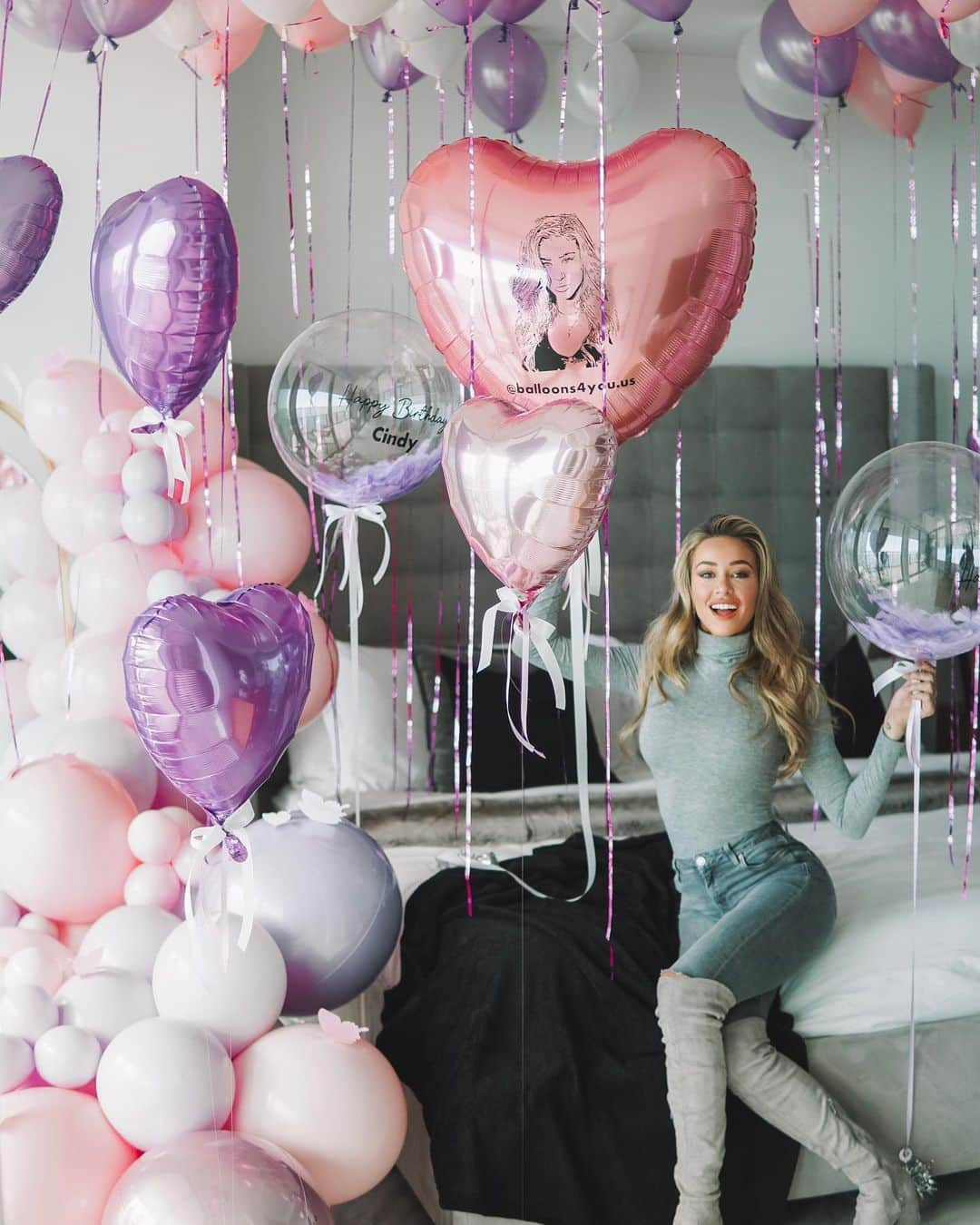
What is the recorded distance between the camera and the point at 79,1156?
146 centimetres

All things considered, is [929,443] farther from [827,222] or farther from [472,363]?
[827,222]

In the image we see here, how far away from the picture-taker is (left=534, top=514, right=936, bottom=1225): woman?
176cm

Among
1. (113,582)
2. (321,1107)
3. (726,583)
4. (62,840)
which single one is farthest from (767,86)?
(321,1107)

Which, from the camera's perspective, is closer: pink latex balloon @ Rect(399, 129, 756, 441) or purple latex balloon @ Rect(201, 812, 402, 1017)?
pink latex balloon @ Rect(399, 129, 756, 441)

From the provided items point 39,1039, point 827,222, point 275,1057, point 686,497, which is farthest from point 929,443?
point 827,222

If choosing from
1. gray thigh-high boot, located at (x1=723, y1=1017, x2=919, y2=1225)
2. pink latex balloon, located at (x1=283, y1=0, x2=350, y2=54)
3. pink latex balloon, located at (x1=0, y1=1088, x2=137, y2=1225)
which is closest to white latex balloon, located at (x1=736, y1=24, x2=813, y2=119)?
pink latex balloon, located at (x1=283, y1=0, x2=350, y2=54)

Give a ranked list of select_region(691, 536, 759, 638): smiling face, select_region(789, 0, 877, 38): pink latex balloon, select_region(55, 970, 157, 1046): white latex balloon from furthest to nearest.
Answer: select_region(691, 536, 759, 638): smiling face < select_region(789, 0, 877, 38): pink latex balloon < select_region(55, 970, 157, 1046): white latex balloon

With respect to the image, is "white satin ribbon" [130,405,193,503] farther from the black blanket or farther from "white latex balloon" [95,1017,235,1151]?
the black blanket

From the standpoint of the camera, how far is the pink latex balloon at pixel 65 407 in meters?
2.13

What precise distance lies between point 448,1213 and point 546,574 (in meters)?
0.94

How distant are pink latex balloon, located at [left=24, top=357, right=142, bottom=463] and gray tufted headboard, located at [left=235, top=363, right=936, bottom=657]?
1.28 meters

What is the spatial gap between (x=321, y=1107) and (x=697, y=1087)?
0.53 meters

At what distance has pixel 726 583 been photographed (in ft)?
6.75

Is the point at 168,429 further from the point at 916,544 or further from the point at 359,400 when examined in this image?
the point at 916,544
